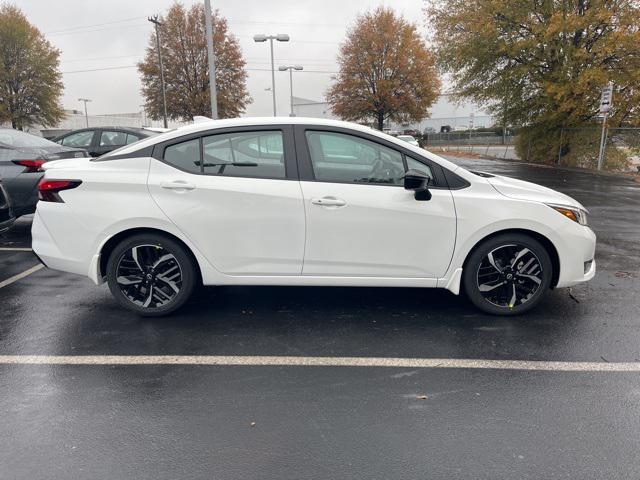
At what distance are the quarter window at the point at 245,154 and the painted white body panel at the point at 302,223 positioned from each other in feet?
0.30

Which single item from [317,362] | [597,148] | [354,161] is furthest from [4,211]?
[597,148]

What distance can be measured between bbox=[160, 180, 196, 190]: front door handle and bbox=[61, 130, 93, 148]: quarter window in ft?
30.8

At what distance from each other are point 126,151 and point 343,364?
100 inches

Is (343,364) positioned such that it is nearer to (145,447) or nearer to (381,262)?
(381,262)

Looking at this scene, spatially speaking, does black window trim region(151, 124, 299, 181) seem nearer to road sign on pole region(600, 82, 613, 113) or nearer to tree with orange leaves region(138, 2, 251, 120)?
road sign on pole region(600, 82, 613, 113)

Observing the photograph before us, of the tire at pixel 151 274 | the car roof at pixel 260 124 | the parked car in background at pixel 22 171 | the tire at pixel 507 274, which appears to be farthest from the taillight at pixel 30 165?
the tire at pixel 507 274

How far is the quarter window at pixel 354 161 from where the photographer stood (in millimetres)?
4109

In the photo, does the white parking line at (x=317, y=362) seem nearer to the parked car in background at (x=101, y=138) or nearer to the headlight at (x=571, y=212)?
the headlight at (x=571, y=212)

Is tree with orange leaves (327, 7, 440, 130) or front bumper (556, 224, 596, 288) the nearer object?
front bumper (556, 224, 596, 288)

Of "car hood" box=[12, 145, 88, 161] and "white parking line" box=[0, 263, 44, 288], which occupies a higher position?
"car hood" box=[12, 145, 88, 161]

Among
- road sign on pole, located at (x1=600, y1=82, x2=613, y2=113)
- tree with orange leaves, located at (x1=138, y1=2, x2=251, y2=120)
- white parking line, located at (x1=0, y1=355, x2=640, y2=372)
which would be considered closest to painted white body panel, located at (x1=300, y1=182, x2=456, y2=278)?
white parking line, located at (x1=0, y1=355, x2=640, y2=372)

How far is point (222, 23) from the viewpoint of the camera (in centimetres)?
4203

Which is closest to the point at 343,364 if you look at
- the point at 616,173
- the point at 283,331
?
the point at 283,331

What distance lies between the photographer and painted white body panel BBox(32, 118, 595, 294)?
13.2 feet
